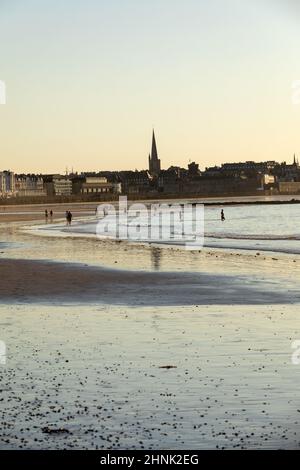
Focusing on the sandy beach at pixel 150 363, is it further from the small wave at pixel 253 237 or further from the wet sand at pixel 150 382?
the small wave at pixel 253 237

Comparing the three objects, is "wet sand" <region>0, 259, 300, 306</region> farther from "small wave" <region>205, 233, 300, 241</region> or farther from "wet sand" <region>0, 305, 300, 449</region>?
"small wave" <region>205, 233, 300, 241</region>

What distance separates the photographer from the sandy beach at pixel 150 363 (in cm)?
912

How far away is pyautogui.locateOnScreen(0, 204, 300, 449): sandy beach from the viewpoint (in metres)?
9.12

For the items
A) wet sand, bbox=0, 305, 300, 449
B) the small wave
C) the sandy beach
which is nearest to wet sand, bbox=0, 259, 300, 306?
the sandy beach

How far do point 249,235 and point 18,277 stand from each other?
104ft

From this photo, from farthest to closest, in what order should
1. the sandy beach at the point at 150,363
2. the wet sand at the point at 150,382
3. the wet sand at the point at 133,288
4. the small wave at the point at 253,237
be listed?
the small wave at the point at 253,237 < the wet sand at the point at 133,288 < the sandy beach at the point at 150,363 < the wet sand at the point at 150,382

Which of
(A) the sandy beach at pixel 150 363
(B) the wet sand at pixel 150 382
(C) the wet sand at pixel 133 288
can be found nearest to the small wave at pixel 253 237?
(C) the wet sand at pixel 133 288

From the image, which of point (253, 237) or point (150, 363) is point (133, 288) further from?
point (253, 237)

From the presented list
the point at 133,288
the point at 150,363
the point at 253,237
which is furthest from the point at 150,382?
the point at 253,237

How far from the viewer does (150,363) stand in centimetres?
1254

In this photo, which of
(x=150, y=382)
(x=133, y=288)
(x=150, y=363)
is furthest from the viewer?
(x=133, y=288)

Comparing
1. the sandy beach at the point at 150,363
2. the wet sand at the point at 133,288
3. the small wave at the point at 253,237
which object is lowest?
the small wave at the point at 253,237
